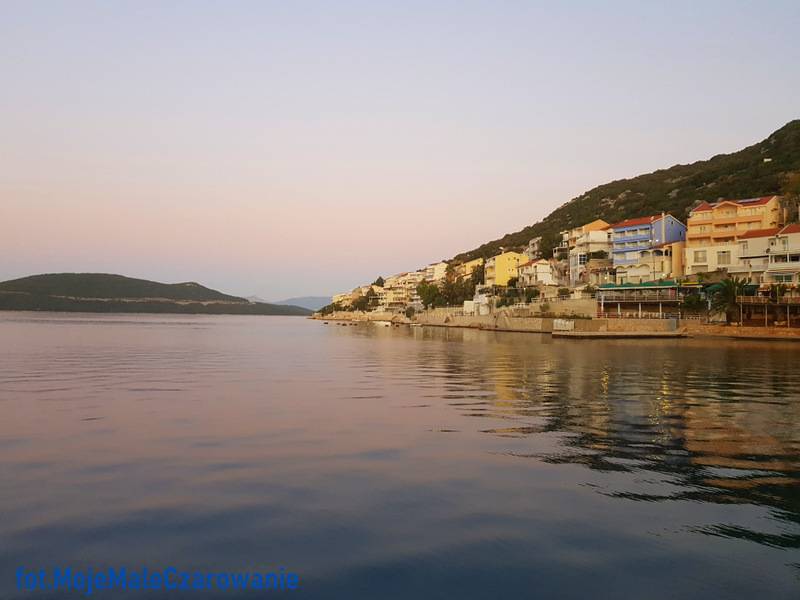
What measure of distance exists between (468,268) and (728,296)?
109705 millimetres

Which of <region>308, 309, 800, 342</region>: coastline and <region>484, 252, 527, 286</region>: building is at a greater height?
<region>484, 252, 527, 286</region>: building

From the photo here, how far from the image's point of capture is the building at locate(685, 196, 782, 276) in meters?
90.9

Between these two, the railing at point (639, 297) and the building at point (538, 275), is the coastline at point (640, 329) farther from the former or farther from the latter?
the building at point (538, 275)

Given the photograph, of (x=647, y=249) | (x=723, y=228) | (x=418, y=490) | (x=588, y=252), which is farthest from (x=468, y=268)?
(x=418, y=490)

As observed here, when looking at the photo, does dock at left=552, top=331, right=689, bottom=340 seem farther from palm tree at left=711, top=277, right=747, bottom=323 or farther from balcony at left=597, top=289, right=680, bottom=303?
balcony at left=597, top=289, right=680, bottom=303

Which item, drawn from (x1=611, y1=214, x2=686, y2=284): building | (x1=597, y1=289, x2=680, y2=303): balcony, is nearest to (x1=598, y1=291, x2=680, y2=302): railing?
(x1=597, y1=289, x2=680, y2=303): balcony

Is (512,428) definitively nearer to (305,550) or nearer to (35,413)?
(305,550)

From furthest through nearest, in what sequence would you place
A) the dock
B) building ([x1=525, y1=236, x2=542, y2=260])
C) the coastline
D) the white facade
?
building ([x1=525, y1=236, x2=542, y2=260]) < the white facade < the dock < the coastline

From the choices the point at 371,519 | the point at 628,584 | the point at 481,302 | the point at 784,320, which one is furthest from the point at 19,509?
the point at 481,302

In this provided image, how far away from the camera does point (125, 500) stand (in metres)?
11.0

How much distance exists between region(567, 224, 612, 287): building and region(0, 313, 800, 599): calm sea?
3583 inches

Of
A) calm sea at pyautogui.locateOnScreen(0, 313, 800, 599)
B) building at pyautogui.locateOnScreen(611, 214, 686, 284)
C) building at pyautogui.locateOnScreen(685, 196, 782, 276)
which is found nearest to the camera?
calm sea at pyautogui.locateOnScreen(0, 313, 800, 599)

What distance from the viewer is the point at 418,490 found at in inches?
460

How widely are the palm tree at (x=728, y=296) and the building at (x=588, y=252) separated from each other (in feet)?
99.0
